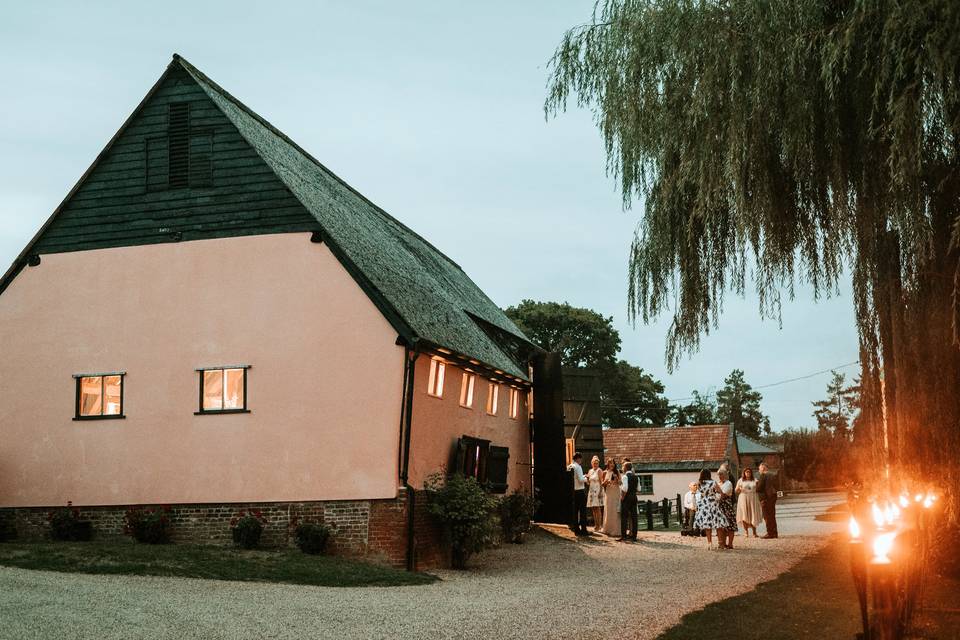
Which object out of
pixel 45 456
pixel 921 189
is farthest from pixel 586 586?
pixel 45 456

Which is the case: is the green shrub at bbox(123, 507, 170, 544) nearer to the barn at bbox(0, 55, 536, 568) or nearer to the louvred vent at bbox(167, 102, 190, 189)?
the barn at bbox(0, 55, 536, 568)

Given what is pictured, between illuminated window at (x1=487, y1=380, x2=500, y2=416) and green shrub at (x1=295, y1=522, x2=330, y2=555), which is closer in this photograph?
green shrub at (x1=295, y1=522, x2=330, y2=555)

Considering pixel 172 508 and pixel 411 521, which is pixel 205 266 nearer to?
pixel 172 508

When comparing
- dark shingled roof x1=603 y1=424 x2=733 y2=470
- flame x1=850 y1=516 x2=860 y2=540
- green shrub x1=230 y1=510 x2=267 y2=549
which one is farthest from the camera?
dark shingled roof x1=603 y1=424 x2=733 y2=470

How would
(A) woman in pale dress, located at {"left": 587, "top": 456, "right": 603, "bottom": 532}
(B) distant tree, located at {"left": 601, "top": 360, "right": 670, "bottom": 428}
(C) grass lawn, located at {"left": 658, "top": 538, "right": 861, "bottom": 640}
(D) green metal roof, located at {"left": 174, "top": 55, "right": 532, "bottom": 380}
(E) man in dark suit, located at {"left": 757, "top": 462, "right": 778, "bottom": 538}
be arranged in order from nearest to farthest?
(C) grass lawn, located at {"left": 658, "top": 538, "right": 861, "bottom": 640} < (D) green metal roof, located at {"left": 174, "top": 55, "right": 532, "bottom": 380} < (E) man in dark suit, located at {"left": 757, "top": 462, "right": 778, "bottom": 538} < (A) woman in pale dress, located at {"left": 587, "top": 456, "right": 603, "bottom": 532} < (B) distant tree, located at {"left": 601, "top": 360, "right": 670, "bottom": 428}

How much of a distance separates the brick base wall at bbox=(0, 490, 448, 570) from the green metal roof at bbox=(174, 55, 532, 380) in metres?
3.09

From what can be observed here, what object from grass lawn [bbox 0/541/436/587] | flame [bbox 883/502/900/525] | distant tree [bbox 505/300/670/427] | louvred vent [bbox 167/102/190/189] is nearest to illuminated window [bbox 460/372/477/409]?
grass lawn [bbox 0/541/436/587]

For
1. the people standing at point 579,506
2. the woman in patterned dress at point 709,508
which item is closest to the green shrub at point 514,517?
the people standing at point 579,506

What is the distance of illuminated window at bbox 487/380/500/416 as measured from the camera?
74.2 feet

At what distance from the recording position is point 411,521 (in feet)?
54.2

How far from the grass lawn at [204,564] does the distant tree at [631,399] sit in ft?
181

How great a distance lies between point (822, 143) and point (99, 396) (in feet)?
45.8

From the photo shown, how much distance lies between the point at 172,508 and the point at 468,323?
29.2 ft

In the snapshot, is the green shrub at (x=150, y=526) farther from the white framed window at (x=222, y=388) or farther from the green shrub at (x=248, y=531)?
the white framed window at (x=222, y=388)
